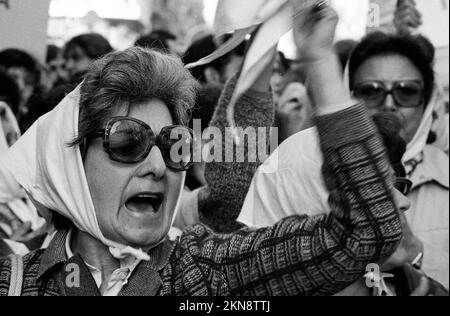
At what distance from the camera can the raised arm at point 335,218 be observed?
1.70 metres

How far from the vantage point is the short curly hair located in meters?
2.06

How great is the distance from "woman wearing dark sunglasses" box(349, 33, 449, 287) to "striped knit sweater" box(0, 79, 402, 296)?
91cm

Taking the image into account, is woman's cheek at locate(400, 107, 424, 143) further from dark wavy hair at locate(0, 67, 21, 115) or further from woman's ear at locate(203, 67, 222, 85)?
dark wavy hair at locate(0, 67, 21, 115)

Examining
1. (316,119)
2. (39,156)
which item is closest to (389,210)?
(316,119)

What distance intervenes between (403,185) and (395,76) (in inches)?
15.0

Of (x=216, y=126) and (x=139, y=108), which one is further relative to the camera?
(x=216, y=126)

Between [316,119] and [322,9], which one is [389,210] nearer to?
[316,119]

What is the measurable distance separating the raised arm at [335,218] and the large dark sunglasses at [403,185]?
0.69m

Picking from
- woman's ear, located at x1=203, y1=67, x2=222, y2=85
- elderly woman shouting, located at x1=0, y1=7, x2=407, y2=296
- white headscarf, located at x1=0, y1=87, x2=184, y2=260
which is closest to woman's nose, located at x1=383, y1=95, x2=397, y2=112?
woman's ear, located at x1=203, y1=67, x2=222, y2=85

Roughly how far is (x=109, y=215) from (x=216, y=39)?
0.80 m

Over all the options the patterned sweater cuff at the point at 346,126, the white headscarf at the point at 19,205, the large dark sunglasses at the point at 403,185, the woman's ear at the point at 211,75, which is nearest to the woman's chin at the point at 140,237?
the patterned sweater cuff at the point at 346,126

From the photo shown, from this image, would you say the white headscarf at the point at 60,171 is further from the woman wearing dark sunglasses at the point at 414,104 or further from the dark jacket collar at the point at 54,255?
the woman wearing dark sunglasses at the point at 414,104

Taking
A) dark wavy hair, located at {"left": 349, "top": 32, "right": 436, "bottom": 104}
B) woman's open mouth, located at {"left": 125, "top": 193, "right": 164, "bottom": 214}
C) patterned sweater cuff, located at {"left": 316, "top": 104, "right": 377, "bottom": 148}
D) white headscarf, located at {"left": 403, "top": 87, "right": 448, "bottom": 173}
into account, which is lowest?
woman's open mouth, located at {"left": 125, "top": 193, "right": 164, "bottom": 214}

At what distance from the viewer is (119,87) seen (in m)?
2.06
